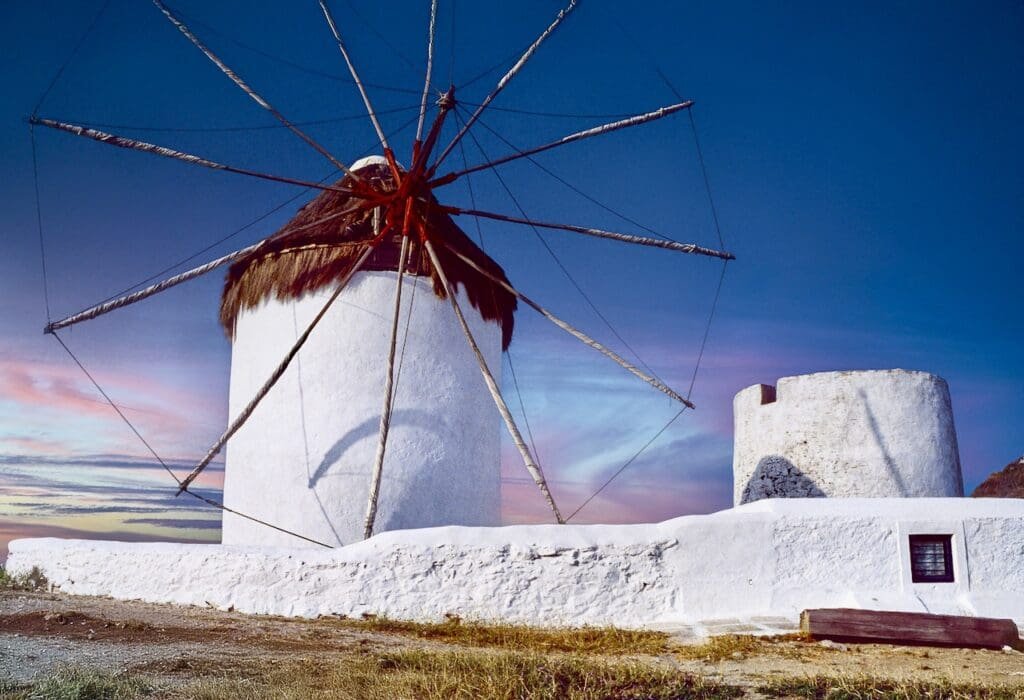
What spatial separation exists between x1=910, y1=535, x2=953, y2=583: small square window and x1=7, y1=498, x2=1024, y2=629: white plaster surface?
0.24 ft

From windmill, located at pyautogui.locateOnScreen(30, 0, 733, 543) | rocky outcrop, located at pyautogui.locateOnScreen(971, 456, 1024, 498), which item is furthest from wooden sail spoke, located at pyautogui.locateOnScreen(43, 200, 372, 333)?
rocky outcrop, located at pyautogui.locateOnScreen(971, 456, 1024, 498)

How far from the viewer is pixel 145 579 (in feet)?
29.4

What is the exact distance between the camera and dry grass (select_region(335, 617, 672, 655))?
657 cm

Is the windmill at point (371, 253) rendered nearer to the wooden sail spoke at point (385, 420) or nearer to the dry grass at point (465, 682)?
the wooden sail spoke at point (385, 420)

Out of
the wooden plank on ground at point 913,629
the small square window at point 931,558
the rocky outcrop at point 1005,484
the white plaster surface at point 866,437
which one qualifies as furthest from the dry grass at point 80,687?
the rocky outcrop at point 1005,484

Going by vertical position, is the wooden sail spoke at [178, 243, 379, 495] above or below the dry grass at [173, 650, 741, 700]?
above

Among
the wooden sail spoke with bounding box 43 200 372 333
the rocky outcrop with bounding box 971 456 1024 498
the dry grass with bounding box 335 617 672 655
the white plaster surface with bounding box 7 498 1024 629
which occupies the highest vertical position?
the wooden sail spoke with bounding box 43 200 372 333

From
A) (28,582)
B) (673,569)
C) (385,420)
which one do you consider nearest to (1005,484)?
(673,569)

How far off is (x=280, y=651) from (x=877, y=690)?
12.5 ft

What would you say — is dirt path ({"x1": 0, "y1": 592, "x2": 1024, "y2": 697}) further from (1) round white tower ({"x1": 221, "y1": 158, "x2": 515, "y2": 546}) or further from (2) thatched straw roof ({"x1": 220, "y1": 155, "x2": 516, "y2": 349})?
(2) thatched straw roof ({"x1": 220, "y1": 155, "x2": 516, "y2": 349})

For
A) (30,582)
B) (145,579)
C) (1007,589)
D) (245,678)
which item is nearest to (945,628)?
(1007,589)

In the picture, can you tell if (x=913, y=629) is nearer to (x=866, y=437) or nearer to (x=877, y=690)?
(x=877, y=690)

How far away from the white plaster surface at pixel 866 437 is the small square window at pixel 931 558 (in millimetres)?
2069

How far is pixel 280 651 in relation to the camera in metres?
6.05
